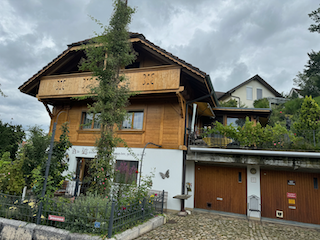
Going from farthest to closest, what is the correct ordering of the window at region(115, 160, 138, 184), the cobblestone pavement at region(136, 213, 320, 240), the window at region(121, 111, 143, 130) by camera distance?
1. the window at region(121, 111, 143, 130)
2. the window at region(115, 160, 138, 184)
3. the cobblestone pavement at region(136, 213, 320, 240)

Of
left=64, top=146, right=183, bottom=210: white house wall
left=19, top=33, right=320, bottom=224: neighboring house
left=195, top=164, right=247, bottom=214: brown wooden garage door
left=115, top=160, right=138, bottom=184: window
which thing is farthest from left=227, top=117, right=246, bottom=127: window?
left=115, top=160, right=138, bottom=184: window

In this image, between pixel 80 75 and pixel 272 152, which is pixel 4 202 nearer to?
pixel 80 75

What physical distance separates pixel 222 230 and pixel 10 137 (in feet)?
45.6

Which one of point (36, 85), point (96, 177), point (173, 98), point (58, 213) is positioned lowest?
point (58, 213)

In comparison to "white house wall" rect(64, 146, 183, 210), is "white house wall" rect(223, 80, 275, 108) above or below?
above

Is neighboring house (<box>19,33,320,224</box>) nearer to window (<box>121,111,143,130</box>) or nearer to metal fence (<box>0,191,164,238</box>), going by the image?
window (<box>121,111,143,130</box>)

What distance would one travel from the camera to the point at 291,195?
943 centimetres

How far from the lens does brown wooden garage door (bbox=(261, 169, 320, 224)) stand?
9.13m

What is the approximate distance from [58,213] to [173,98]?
709 cm

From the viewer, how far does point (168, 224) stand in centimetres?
780

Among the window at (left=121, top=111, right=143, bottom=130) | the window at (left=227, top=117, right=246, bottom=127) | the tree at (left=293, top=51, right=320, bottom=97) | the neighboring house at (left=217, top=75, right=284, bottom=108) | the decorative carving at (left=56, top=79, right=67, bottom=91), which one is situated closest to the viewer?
the window at (left=121, top=111, right=143, bottom=130)

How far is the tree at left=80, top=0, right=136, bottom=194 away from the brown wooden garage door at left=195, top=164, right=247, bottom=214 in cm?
529

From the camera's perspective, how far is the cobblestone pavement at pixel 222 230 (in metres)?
6.73

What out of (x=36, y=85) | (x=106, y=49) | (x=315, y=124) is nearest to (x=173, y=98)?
(x=106, y=49)
